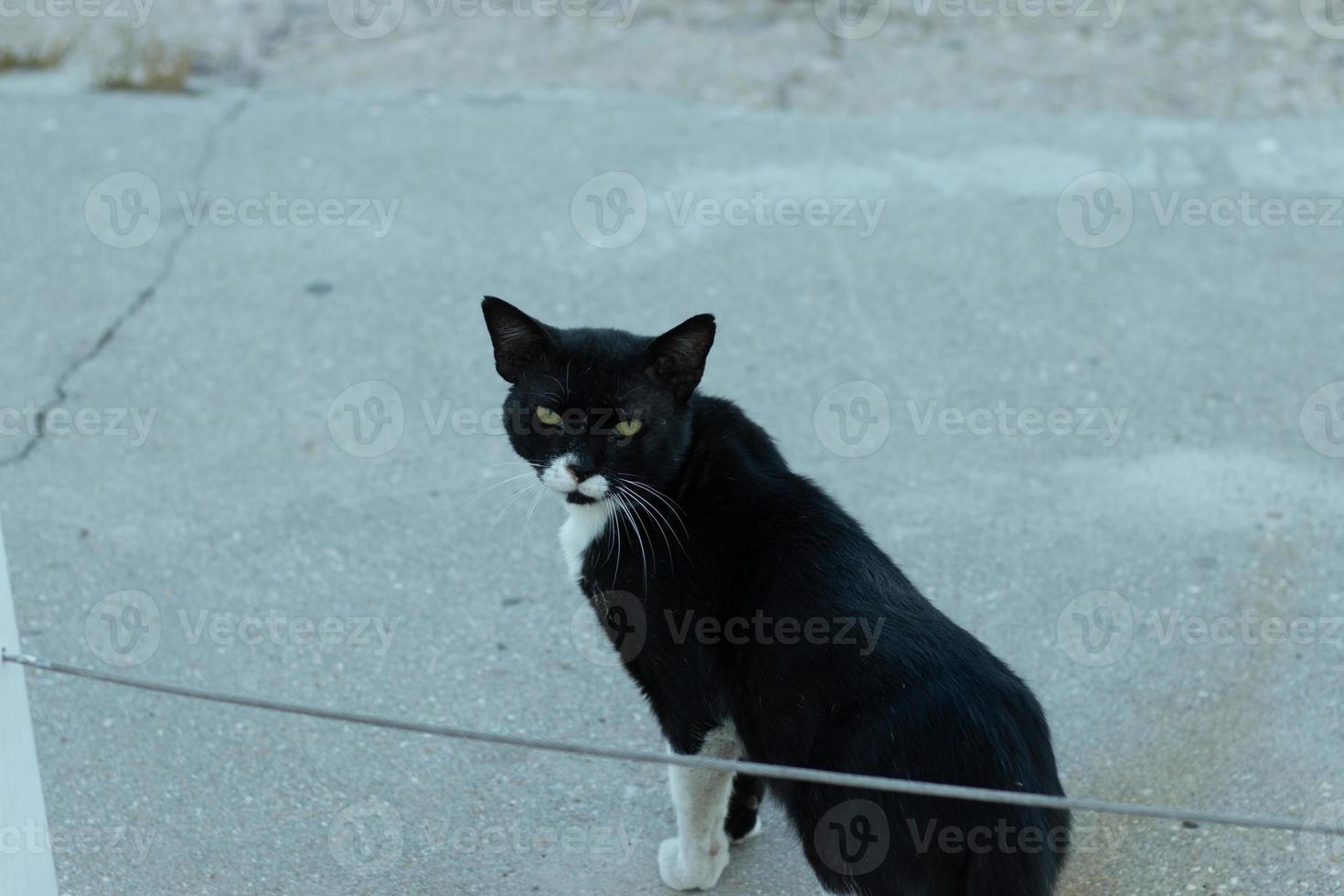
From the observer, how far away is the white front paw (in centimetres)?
318

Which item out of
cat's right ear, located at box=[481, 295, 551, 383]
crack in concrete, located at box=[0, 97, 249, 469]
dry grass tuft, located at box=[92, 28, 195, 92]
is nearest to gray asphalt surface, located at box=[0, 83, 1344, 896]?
crack in concrete, located at box=[0, 97, 249, 469]

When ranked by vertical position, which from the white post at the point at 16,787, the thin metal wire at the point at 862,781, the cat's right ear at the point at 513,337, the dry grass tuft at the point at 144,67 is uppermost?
the cat's right ear at the point at 513,337

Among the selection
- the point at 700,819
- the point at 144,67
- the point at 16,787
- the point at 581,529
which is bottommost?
the point at 144,67

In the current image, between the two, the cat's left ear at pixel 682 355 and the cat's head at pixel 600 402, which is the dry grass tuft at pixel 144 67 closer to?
the cat's head at pixel 600 402

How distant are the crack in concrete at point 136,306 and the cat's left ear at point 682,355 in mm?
2905

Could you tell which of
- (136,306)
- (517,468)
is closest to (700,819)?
(517,468)

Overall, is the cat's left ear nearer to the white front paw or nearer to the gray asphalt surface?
the white front paw

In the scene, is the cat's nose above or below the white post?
above

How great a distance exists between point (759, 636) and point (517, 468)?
2119 mm

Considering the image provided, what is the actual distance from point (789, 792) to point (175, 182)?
477 centimetres

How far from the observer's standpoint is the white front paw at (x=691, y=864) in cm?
318

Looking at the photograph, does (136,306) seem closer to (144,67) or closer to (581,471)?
(144,67)

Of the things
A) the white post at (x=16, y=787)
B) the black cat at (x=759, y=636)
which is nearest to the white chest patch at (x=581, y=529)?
the black cat at (x=759, y=636)

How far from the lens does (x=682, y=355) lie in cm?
297
